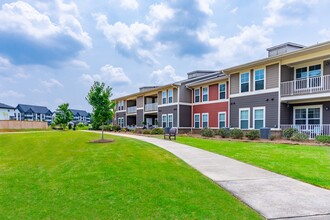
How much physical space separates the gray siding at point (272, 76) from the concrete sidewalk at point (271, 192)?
12624 millimetres

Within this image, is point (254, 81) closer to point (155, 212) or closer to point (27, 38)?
point (155, 212)

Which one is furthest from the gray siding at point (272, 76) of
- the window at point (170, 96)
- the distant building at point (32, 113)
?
the distant building at point (32, 113)

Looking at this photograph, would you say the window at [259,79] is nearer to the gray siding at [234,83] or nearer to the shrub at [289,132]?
the gray siding at [234,83]

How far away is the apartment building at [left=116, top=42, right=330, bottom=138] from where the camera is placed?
16797 millimetres

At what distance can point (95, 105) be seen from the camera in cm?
1719

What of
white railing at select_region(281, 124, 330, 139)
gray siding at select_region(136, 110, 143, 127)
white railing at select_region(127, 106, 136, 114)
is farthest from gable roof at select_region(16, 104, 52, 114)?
white railing at select_region(281, 124, 330, 139)

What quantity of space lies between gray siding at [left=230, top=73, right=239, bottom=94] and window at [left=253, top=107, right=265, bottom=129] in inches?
112

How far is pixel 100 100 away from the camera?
1702 cm

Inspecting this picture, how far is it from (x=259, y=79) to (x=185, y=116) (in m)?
10.8

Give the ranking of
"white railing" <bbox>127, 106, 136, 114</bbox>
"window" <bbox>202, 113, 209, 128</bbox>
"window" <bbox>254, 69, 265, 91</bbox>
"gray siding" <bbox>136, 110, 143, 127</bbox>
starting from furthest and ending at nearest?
"white railing" <bbox>127, 106, 136, 114</bbox> → "gray siding" <bbox>136, 110, 143, 127</bbox> → "window" <bbox>202, 113, 209, 128</bbox> → "window" <bbox>254, 69, 265, 91</bbox>

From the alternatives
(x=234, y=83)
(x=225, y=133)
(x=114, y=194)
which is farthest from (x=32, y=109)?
(x=114, y=194)

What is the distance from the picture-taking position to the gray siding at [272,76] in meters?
18.7

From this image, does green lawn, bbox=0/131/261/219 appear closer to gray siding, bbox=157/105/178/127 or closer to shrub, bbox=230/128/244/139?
shrub, bbox=230/128/244/139

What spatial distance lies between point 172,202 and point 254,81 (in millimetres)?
18034
